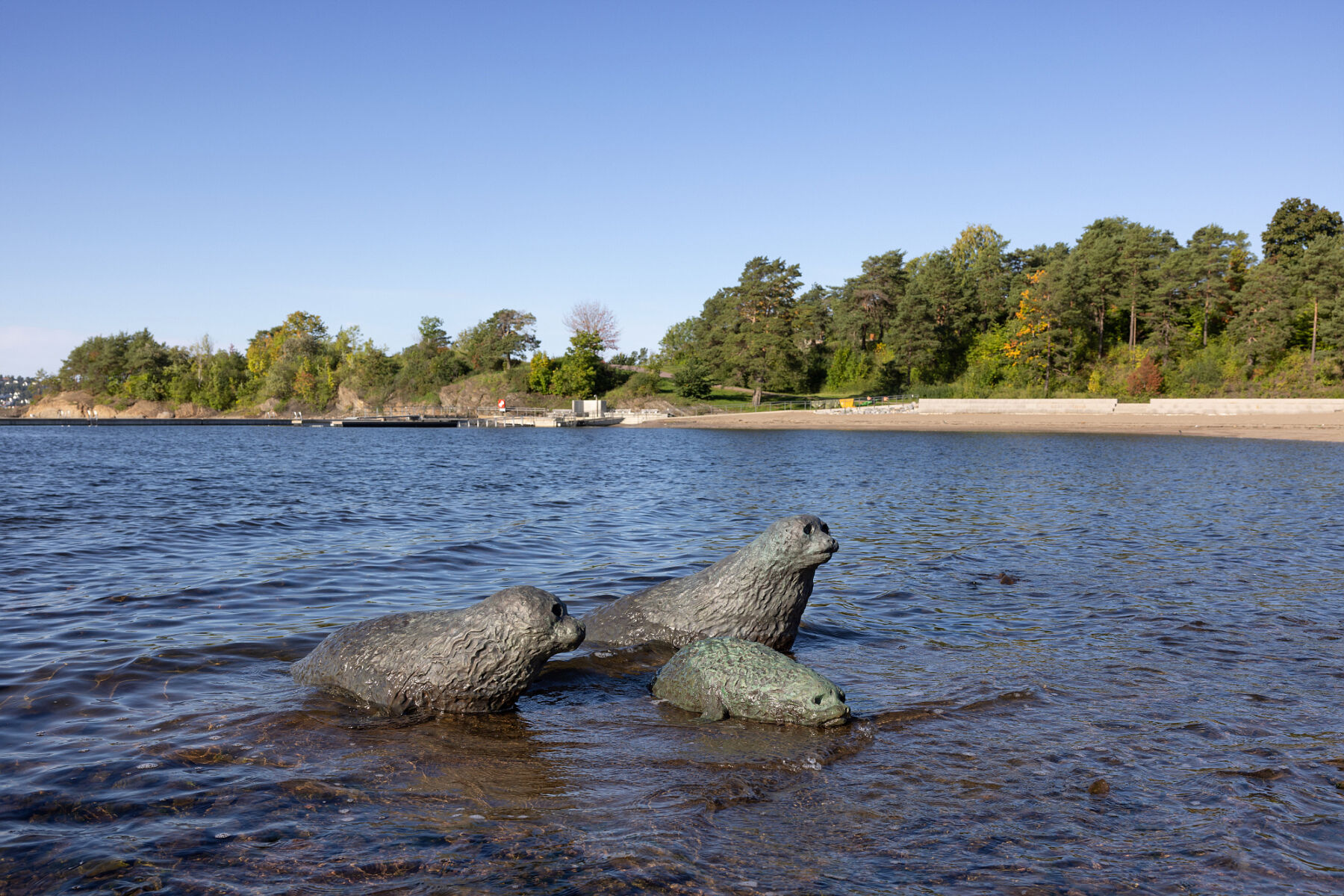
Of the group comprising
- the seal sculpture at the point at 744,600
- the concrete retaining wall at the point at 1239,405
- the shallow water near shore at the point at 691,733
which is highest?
the concrete retaining wall at the point at 1239,405

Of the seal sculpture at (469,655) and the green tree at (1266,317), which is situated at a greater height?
the green tree at (1266,317)

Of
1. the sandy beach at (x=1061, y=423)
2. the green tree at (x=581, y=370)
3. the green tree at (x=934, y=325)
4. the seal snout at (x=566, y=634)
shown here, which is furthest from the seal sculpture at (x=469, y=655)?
the green tree at (x=581, y=370)

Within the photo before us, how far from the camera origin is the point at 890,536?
651 inches

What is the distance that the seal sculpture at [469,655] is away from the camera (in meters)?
6.46

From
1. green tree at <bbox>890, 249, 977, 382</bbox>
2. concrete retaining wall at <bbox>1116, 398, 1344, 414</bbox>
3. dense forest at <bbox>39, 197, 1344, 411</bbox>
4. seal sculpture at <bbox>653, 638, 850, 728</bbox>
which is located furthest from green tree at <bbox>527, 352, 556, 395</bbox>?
seal sculpture at <bbox>653, 638, 850, 728</bbox>

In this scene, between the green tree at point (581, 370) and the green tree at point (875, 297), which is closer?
the green tree at point (875, 297)

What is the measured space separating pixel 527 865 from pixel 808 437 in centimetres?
5864

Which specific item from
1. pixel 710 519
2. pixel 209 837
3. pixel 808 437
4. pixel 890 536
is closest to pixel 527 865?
pixel 209 837

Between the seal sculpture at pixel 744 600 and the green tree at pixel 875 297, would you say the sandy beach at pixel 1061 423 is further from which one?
the seal sculpture at pixel 744 600

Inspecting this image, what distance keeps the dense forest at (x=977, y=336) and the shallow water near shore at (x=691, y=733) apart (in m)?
58.8

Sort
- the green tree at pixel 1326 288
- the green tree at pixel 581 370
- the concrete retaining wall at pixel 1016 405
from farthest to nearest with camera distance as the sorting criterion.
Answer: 1. the green tree at pixel 581 370
2. the concrete retaining wall at pixel 1016 405
3. the green tree at pixel 1326 288

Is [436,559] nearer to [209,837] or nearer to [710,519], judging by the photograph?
[710,519]

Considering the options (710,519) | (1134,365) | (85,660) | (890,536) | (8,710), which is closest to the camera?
(8,710)

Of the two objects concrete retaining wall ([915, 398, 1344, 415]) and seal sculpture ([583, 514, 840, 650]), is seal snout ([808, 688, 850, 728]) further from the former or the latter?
concrete retaining wall ([915, 398, 1344, 415])
